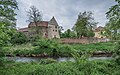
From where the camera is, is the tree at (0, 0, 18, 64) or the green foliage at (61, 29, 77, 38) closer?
the tree at (0, 0, 18, 64)

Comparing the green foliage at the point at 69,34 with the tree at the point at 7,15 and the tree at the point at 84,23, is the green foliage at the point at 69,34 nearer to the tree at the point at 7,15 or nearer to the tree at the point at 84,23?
the tree at the point at 84,23

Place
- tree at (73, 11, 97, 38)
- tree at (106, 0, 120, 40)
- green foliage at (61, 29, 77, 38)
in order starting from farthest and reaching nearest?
green foliage at (61, 29, 77, 38), tree at (73, 11, 97, 38), tree at (106, 0, 120, 40)

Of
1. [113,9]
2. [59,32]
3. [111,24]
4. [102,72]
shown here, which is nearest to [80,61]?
[102,72]

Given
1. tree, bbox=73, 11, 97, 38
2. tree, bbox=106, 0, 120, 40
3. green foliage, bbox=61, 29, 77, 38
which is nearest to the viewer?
tree, bbox=106, 0, 120, 40

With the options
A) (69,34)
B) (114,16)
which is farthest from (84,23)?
(114,16)

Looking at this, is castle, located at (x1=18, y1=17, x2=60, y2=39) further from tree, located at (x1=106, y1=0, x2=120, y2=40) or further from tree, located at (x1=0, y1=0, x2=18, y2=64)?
tree, located at (x1=106, y1=0, x2=120, y2=40)

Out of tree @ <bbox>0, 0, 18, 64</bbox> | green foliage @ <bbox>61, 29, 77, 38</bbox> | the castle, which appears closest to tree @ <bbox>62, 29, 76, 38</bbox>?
green foliage @ <bbox>61, 29, 77, 38</bbox>

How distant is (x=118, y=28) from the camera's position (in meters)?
9.55

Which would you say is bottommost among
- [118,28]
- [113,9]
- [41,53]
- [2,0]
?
[41,53]

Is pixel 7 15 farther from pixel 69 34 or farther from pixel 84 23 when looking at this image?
pixel 69 34

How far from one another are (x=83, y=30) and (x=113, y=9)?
3681 centimetres

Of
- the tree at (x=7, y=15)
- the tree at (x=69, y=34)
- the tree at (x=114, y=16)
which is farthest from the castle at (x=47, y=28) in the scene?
the tree at (x=114, y=16)

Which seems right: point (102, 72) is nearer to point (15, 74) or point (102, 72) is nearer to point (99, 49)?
point (15, 74)

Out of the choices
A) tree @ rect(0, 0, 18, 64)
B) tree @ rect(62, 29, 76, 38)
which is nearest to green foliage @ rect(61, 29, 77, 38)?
tree @ rect(62, 29, 76, 38)
